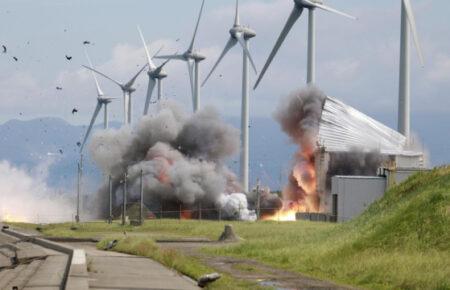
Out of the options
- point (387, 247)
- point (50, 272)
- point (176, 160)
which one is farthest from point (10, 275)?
point (176, 160)

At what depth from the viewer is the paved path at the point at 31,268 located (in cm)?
3567

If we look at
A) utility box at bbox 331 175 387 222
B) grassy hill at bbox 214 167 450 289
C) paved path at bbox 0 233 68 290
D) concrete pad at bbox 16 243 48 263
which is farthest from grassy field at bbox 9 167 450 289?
utility box at bbox 331 175 387 222

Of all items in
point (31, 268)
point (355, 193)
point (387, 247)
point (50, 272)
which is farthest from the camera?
point (355, 193)

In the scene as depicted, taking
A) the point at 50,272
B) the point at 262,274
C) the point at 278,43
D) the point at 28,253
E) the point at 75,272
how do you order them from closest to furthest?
the point at 75,272, the point at 50,272, the point at 262,274, the point at 28,253, the point at 278,43

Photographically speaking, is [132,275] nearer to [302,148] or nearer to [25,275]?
[25,275]

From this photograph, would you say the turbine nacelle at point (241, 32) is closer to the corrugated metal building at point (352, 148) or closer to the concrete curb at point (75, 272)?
the corrugated metal building at point (352, 148)

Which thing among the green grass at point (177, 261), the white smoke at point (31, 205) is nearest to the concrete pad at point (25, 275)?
the green grass at point (177, 261)

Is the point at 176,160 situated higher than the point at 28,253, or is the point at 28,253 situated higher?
the point at 176,160

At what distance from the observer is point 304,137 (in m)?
143

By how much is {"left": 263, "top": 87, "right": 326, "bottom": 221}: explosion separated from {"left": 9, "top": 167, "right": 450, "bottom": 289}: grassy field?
79.1 meters

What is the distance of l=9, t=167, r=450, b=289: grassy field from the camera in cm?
3822

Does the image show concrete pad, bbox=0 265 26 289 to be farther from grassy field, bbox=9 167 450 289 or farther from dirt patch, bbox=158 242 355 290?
grassy field, bbox=9 167 450 289

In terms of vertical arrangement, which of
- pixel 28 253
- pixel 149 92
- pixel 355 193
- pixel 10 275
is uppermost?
pixel 149 92

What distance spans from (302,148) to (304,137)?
2.66 meters
